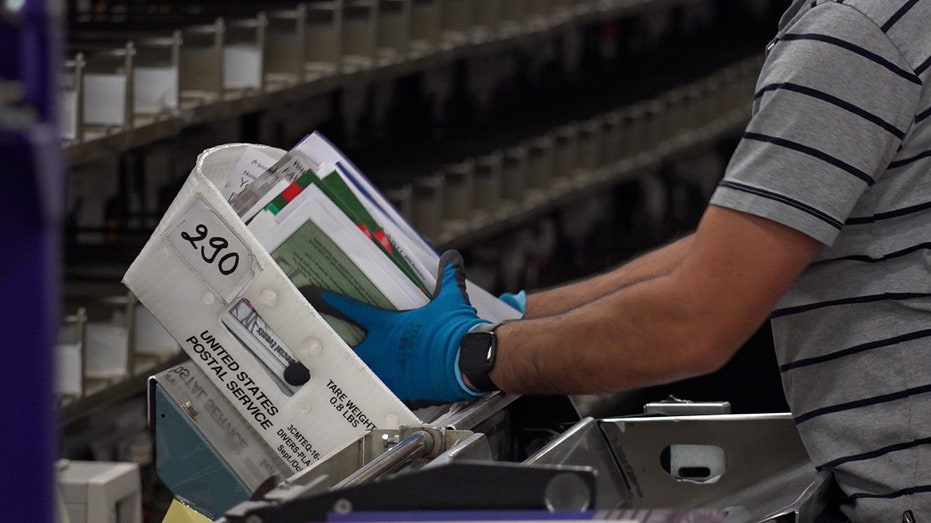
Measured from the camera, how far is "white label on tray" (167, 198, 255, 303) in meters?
1.31

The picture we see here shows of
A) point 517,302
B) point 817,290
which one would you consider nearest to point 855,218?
point 817,290

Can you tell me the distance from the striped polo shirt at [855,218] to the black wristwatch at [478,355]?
30 centimetres

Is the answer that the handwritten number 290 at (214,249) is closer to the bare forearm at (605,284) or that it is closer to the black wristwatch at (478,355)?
the black wristwatch at (478,355)

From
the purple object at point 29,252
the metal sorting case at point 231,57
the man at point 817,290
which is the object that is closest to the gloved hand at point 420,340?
the man at point 817,290

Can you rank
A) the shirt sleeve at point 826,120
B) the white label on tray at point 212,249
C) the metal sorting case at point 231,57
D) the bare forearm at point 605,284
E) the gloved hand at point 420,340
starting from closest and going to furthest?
the shirt sleeve at point 826,120, the white label on tray at point 212,249, the gloved hand at point 420,340, the bare forearm at point 605,284, the metal sorting case at point 231,57

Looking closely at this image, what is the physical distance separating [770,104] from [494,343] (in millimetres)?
392

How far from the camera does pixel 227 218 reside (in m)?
1.31

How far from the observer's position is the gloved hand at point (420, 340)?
4.68 ft

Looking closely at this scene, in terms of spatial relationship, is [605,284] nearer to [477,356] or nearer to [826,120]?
[477,356]

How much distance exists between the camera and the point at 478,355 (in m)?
1.40

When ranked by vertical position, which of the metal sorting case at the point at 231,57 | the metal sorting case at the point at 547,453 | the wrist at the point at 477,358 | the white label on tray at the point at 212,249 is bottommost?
the metal sorting case at the point at 547,453

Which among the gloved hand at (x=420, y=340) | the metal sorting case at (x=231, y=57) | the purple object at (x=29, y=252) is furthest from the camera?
the metal sorting case at (x=231, y=57)

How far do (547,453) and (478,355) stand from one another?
14cm

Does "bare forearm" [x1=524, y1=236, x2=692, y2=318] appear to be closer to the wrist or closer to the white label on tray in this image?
the wrist
